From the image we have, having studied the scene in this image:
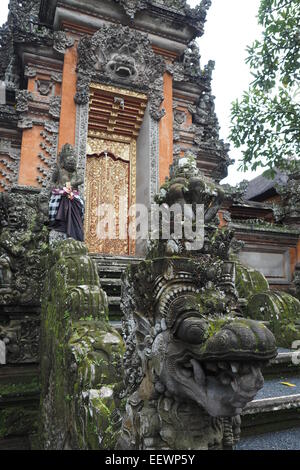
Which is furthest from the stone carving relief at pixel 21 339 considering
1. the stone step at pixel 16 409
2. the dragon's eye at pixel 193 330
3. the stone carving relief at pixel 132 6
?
the stone carving relief at pixel 132 6

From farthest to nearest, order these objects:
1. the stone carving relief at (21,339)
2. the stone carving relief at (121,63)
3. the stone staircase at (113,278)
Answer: the stone carving relief at (121,63), the stone staircase at (113,278), the stone carving relief at (21,339)

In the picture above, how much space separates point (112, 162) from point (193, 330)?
8.35 meters

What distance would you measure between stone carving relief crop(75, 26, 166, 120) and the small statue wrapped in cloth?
11.0 ft

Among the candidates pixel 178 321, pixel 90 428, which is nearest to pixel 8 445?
pixel 90 428

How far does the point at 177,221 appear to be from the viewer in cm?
257

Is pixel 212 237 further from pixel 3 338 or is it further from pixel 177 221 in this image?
pixel 3 338

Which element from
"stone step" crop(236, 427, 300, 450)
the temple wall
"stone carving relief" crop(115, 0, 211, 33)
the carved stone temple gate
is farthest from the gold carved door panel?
"stone step" crop(236, 427, 300, 450)

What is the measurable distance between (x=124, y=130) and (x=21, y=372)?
7.39 meters

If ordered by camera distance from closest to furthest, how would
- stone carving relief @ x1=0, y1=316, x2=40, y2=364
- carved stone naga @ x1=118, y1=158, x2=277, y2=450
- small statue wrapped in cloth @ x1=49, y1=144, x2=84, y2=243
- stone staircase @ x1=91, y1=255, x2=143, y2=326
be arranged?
carved stone naga @ x1=118, y1=158, x2=277, y2=450 < stone carving relief @ x1=0, y1=316, x2=40, y2=364 < stone staircase @ x1=91, y1=255, x2=143, y2=326 < small statue wrapped in cloth @ x1=49, y1=144, x2=84, y2=243

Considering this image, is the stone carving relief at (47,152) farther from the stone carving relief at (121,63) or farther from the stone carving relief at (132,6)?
the stone carving relief at (132,6)

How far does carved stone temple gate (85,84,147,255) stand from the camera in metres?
9.24

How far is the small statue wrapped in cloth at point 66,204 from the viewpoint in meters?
5.53

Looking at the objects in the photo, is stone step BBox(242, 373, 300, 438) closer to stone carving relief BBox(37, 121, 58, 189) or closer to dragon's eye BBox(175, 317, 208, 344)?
dragon's eye BBox(175, 317, 208, 344)

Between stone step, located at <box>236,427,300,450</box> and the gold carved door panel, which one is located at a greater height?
the gold carved door panel
